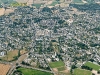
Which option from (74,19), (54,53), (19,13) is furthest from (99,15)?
(54,53)

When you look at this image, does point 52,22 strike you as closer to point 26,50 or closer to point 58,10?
point 58,10

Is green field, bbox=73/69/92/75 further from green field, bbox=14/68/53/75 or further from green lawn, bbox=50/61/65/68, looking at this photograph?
green field, bbox=14/68/53/75

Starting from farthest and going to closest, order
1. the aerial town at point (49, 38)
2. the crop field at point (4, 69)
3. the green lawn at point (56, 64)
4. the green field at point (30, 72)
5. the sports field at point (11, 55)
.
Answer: the sports field at point (11, 55) → the green lawn at point (56, 64) → the aerial town at point (49, 38) → the green field at point (30, 72) → the crop field at point (4, 69)

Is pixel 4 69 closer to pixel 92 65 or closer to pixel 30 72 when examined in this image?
pixel 30 72

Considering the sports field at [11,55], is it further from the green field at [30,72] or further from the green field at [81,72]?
the green field at [81,72]

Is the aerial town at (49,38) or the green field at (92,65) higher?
the aerial town at (49,38)

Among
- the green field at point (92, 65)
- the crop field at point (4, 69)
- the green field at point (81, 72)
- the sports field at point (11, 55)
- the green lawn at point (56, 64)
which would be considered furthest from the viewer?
the sports field at point (11, 55)

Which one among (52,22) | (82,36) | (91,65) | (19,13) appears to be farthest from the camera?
(19,13)

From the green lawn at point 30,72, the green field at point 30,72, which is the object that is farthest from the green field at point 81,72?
the green lawn at point 30,72
